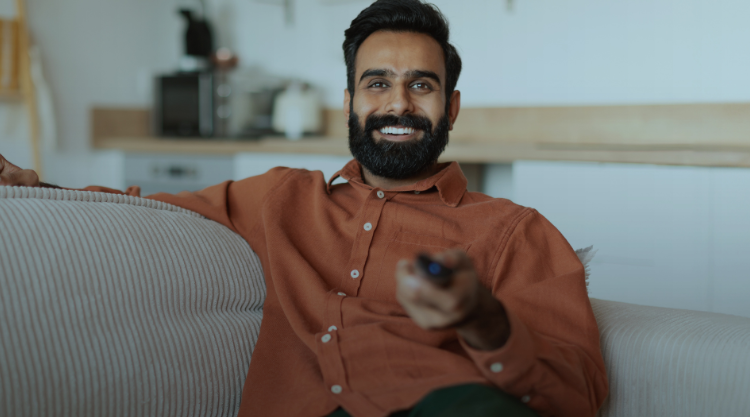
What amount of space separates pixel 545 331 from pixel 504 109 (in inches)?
71.6

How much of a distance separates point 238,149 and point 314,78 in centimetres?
65

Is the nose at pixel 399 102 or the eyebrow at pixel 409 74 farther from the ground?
the eyebrow at pixel 409 74

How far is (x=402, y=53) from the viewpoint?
1224 millimetres

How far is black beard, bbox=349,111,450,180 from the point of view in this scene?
3.89ft

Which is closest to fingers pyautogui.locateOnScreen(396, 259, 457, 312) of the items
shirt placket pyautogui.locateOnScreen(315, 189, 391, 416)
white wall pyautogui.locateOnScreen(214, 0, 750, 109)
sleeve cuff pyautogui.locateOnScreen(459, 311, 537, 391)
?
sleeve cuff pyautogui.locateOnScreen(459, 311, 537, 391)

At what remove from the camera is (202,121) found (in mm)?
3070

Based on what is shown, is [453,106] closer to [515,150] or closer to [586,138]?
[515,150]

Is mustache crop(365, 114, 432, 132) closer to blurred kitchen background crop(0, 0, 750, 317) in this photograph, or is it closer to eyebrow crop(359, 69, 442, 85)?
eyebrow crop(359, 69, 442, 85)

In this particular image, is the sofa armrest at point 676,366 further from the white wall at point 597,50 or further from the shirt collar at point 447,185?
the white wall at point 597,50

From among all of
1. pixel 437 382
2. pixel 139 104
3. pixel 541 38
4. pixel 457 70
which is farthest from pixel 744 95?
pixel 139 104

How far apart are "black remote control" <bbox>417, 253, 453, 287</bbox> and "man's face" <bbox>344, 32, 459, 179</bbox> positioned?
0.56 metres

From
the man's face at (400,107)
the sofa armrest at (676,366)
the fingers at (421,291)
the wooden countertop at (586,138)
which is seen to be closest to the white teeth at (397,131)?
the man's face at (400,107)

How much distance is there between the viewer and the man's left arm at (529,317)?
0.66m

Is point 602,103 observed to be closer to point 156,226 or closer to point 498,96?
point 498,96
